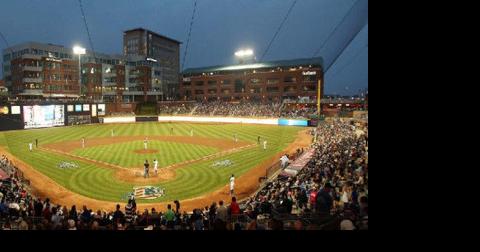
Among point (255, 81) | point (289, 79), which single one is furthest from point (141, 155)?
point (255, 81)

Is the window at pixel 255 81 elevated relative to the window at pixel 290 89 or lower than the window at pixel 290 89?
elevated

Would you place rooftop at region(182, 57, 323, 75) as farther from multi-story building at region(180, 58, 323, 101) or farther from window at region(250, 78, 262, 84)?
window at region(250, 78, 262, 84)

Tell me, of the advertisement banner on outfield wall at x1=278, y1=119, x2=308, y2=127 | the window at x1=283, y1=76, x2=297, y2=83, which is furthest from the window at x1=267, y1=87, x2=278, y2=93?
the advertisement banner on outfield wall at x1=278, y1=119, x2=308, y2=127

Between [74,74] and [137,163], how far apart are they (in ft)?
161

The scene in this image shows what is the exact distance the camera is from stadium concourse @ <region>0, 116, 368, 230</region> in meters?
6.20

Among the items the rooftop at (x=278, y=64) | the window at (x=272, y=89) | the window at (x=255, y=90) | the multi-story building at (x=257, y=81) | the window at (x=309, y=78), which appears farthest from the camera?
the window at (x=255, y=90)

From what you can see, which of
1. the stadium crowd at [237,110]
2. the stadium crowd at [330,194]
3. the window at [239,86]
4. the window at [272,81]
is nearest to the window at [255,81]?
the window at [272,81]

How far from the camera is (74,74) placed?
64.0 meters

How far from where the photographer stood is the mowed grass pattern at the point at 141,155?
23859mm

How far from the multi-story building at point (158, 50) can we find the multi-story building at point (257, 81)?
19.8 meters

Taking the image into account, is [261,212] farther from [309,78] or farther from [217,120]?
[309,78]

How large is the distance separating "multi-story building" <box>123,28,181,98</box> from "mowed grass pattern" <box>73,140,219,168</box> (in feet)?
216

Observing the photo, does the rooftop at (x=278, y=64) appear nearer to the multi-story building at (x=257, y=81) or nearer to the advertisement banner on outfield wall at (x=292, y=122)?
the multi-story building at (x=257, y=81)
